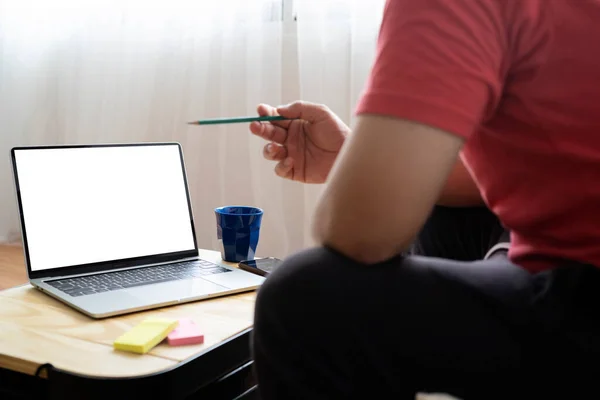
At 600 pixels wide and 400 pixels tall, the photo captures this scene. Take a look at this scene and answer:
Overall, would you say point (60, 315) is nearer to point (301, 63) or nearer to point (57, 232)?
point (57, 232)

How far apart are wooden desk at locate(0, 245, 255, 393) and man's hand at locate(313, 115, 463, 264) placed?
246mm

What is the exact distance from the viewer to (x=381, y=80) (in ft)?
1.59

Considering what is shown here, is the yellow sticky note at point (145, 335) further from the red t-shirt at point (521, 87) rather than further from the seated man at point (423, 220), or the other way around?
the red t-shirt at point (521, 87)

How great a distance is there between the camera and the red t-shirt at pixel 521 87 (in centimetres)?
47

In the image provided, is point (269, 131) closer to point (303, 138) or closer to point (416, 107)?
point (303, 138)

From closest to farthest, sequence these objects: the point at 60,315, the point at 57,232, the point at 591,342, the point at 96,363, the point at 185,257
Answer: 1. the point at 591,342
2. the point at 96,363
3. the point at 60,315
4. the point at 57,232
5. the point at 185,257

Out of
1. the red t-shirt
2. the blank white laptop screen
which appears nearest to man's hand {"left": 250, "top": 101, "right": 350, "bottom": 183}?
the blank white laptop screen

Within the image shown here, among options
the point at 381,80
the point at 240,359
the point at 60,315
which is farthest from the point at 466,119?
the point at 60,315

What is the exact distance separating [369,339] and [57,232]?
636mm

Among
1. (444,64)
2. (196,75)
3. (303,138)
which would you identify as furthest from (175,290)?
(196,75)

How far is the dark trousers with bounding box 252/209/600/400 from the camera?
1.55 ft

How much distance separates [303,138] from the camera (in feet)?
3.16

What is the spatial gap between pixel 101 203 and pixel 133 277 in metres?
0.16

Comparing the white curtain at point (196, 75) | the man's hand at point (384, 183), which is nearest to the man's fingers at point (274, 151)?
the man's hand at point (384, 183)
